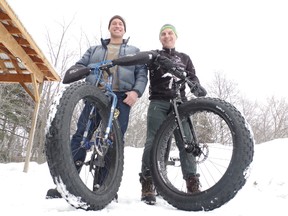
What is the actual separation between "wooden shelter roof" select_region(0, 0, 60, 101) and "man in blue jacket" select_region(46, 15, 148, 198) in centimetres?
280

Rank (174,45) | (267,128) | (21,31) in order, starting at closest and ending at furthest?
(174,45)
(21,31)
(267,128)

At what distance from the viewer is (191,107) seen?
246cm

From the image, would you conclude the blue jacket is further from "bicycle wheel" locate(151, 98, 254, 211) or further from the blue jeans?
"bicycle wheel" locate(151, 98, 254, 211)

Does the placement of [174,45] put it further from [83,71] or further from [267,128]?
[267,128]

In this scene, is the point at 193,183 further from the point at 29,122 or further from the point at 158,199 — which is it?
the point at 29,122

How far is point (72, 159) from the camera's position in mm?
1804

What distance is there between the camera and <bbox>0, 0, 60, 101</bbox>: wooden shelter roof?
5.57 meters

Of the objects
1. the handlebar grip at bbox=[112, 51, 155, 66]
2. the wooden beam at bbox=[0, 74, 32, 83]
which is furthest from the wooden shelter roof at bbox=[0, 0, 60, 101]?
the handlebar grip at bbox=[112, 51, 155, 66]

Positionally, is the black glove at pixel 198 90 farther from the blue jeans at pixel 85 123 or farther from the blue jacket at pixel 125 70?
the blue jeans at pixel 85 123

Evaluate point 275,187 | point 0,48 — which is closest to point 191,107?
point 275,187

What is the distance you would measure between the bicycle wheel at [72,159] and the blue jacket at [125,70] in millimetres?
497

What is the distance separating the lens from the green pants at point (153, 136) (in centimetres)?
264

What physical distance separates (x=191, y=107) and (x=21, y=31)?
187 inches

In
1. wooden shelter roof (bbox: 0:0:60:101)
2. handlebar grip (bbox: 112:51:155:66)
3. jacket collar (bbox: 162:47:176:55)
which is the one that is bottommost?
handlebar grip (bbox: 112:51:155:66)
